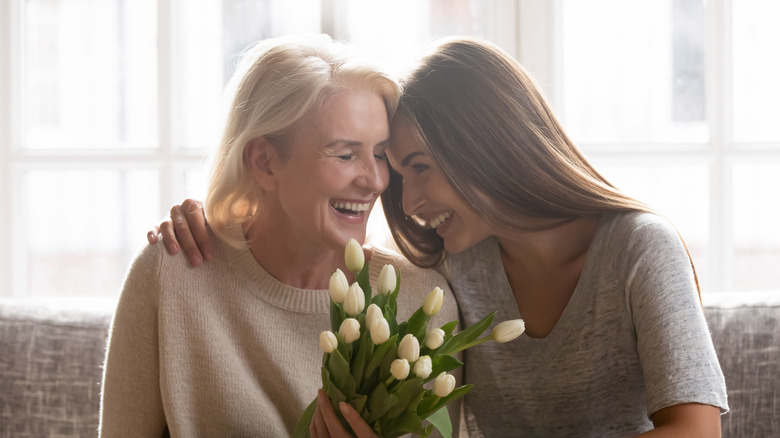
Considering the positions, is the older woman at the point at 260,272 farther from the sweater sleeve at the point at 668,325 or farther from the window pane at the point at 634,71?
the window pane at the point at 634,71

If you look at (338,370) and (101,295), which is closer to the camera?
(338,370)

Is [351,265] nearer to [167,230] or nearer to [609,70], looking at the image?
[167,230]

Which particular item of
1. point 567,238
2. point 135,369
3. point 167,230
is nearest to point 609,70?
point 567,238

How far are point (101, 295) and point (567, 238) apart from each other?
181 centimetres

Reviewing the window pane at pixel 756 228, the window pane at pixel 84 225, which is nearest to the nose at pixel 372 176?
the window pane at pixel 84 225

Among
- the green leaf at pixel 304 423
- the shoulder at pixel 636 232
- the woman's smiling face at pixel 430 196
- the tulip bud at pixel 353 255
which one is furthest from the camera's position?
the woman's smiling face at pixel 430 196

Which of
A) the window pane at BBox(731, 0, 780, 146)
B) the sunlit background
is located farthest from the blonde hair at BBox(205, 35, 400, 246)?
the window pane at BBox(731, 0, 780, 146)

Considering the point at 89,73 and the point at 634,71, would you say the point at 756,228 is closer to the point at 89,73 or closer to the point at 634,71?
the point at 634,71

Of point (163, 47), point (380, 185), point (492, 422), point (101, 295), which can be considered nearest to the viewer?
point (380, 185)

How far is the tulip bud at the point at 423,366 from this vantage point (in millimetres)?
1150

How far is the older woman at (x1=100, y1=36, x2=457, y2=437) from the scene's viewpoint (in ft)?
5.26

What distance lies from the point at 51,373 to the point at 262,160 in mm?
827

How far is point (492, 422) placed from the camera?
1847 mm

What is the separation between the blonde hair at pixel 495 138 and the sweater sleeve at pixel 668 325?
0.46 feet
